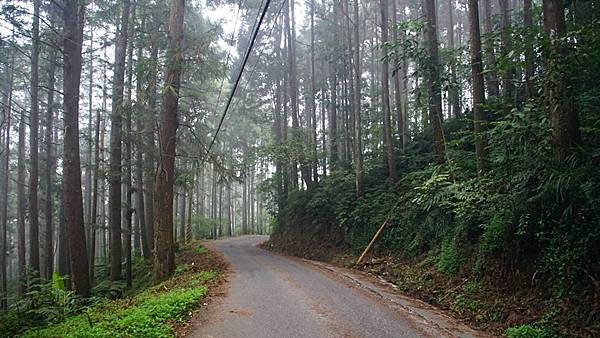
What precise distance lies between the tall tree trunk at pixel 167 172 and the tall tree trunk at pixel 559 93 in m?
8.34

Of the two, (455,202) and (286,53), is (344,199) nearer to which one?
(455,202)

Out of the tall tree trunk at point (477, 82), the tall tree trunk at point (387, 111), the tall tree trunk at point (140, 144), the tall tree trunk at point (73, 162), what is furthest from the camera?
the tall tree trunk at point (387, 111)

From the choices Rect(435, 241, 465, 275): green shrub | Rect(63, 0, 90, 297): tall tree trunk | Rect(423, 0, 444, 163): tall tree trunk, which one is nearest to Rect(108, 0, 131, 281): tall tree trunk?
Rect(63, 0, 90, 297): tall tree trunk

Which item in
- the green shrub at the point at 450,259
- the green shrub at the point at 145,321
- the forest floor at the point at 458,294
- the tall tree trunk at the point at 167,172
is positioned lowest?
the forest floor at the point at 458,294

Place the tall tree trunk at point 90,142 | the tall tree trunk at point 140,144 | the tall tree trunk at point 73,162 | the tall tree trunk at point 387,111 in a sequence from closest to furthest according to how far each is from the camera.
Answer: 1. the tall tree trunk at point 73,162
2. the tall tree trunk at point 140,144
3. the tall tree trunk at point 387,111
4. the tall tree trunk at point 90,142

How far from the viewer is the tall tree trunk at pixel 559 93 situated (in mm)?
5902

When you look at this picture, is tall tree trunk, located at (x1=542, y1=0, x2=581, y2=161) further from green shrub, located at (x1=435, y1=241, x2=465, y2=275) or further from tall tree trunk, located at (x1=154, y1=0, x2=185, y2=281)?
tall tree trunk, located at (x1=154, y1=0, x2=185, y2=281)

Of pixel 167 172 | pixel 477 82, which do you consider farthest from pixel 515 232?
pixel 167 172

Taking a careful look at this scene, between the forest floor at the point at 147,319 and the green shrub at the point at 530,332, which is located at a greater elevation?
Result: the forest floor at the point at 147,319

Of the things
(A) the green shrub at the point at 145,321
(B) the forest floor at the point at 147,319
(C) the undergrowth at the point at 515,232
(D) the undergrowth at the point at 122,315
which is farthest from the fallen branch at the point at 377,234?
(A) the green shrub at the point at 145,321

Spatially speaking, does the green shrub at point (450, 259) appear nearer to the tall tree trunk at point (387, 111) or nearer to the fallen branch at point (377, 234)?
the fallen branch at point (377, 234)

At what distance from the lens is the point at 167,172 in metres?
11.0

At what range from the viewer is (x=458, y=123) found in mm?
14016

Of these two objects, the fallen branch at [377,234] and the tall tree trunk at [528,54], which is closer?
the tall tree trunk at [528,54]
